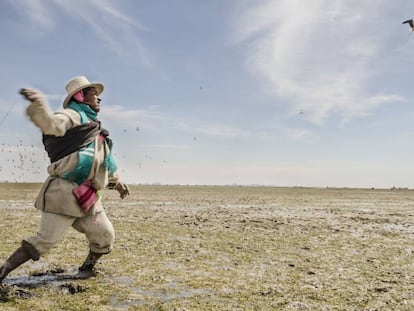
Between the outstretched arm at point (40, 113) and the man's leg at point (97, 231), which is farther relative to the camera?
the man's leg at point (97, 231)

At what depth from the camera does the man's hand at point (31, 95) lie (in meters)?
4.61

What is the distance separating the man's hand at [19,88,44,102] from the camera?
182 inches

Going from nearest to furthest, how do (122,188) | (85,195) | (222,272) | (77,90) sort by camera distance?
1. (85,195)
2. (77,90)
3. (122,188)
4. (222,272)

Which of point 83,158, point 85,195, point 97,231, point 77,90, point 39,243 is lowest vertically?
point 39,243

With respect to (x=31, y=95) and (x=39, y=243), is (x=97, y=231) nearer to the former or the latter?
(x=39, y=243)

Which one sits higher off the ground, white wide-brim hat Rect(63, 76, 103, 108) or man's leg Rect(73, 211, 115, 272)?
white wide-brim hat Rect(63, 76, 103, 108)

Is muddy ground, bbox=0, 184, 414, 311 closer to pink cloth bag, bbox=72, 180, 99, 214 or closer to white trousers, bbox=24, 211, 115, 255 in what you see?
white trousers, bbox=24, 211, 115, 255

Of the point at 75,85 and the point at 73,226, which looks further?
the point at 73,226

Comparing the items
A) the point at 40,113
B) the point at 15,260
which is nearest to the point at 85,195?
the point at 15,260

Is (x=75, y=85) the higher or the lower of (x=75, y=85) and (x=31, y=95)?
the higher

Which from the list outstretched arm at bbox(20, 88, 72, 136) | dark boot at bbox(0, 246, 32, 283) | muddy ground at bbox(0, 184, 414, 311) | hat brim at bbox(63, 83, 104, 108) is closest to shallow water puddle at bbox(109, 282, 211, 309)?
muddy ground at bbox(0, 184, 414, 311)

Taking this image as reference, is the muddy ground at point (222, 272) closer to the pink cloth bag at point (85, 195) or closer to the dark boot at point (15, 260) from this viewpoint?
the dark boot at point (15, 260)

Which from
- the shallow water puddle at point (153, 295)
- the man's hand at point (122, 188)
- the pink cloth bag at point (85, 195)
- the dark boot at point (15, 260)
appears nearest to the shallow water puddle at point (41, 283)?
the dark boot at point (15, 260)

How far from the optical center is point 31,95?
4.64m
